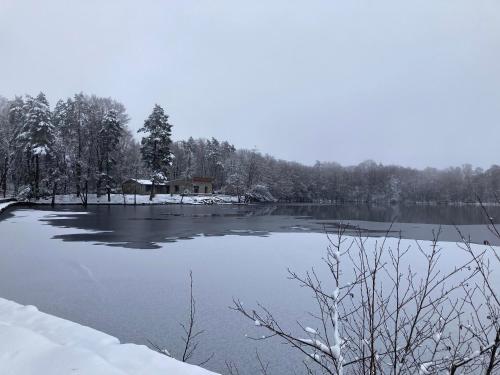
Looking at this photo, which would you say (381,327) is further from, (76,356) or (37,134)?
(37,134)

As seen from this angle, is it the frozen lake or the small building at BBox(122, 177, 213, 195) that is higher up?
the small building at BBox(122, 177, 213, 195)

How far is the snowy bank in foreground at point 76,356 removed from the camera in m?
3.73

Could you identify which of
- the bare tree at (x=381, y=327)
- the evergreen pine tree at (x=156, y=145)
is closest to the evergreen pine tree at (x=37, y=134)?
the evergreen pine tree at (x=156, y=145)

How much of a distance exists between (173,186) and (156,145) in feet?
47.8

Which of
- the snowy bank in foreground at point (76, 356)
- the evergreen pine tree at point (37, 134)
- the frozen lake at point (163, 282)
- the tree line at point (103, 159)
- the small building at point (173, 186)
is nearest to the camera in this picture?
the snowy bank in foreground at point (76, 356)

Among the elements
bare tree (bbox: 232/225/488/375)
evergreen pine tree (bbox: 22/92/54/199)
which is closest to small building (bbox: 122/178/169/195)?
evergreen pine tree (bbox: 22/92/54/199)

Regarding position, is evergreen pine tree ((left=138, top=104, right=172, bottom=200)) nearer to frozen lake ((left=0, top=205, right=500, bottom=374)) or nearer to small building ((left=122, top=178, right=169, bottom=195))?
small building ((left=122, top=178, right=169, bottom=195))

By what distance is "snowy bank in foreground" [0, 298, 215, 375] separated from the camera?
147 inches

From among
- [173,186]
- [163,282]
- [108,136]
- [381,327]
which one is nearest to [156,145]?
[108,136]

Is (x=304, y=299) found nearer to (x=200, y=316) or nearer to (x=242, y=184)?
(x=200, y=316)

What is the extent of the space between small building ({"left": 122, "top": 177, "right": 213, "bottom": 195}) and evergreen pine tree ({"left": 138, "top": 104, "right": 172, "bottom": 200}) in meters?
7.30

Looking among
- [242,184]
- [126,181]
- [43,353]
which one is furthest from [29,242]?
[242,184]

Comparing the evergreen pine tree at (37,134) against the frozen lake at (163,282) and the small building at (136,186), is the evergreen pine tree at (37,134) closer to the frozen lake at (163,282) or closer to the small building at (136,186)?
the small building at (136,186)

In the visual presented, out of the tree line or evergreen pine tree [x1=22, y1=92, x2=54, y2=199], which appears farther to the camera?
the tree line
